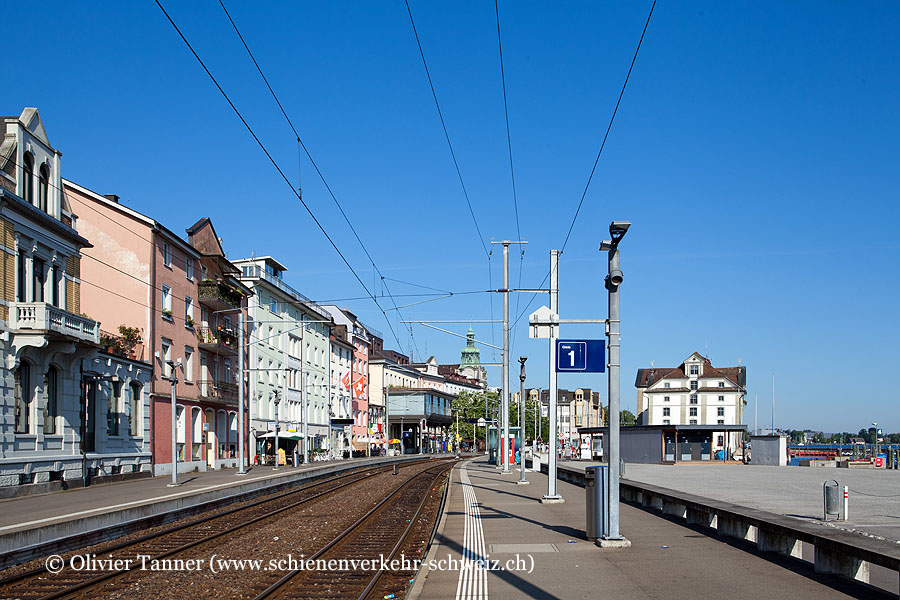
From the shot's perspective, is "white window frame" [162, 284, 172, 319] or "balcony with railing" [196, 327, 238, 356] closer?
"white window frame" [162, 284, 172, 319]

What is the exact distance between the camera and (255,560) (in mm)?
13578

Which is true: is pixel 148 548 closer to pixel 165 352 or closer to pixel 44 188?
pixel 44 188

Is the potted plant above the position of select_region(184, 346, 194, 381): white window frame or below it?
above

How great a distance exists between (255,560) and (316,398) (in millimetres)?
61060

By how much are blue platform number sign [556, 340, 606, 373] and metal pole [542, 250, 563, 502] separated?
2577 millimetres

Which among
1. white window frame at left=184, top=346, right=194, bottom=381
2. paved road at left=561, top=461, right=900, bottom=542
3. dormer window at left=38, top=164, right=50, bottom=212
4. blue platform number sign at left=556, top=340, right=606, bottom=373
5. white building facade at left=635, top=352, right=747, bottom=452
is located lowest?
white building facade at left=635, top=352, right=747, bottom=452

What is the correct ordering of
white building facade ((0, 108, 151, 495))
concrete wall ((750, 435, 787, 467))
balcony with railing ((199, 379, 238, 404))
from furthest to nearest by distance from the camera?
concrete wall ((750, 435, 787, 467)) → balcony with railing ((199, 379, 238, 404)) → white building facade ((0, 108, 151, 495))

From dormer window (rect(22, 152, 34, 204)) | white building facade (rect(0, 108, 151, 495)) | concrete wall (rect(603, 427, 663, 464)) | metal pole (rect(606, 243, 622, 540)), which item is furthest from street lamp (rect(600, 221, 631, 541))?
concrete wall (rect(603, 427, 663, 464))

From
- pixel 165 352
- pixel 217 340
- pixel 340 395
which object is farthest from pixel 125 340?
pixel 340 395

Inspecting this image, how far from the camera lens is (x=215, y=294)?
4634 cm

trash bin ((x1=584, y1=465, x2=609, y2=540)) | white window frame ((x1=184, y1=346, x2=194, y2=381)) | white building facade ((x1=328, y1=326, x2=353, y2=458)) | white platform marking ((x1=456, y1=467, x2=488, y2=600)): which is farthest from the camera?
white building facade ((x1=328, y1=326, x2=353, y2=458))

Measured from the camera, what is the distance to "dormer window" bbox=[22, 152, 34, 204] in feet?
95.0

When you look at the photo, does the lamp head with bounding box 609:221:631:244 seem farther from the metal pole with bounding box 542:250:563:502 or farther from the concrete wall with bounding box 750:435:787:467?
the concrete wall with bounding box 750:435:787:467

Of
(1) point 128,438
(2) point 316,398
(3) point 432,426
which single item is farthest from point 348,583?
(3) point 432,426
